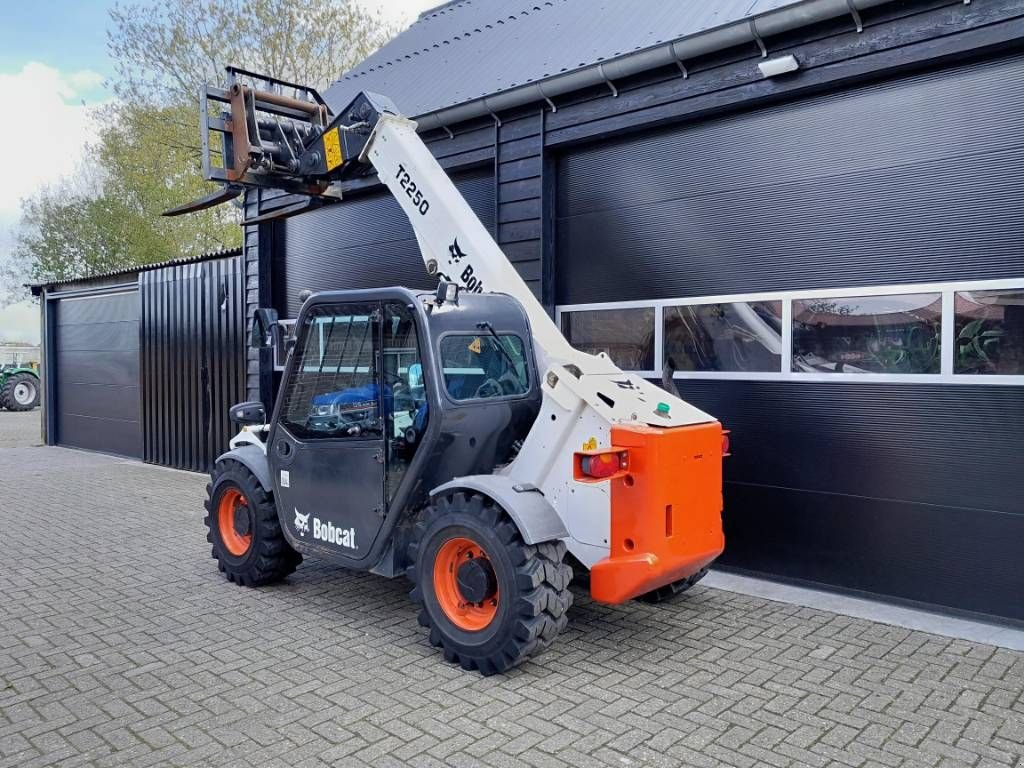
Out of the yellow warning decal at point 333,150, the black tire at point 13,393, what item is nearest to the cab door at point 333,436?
the yellow warning decal at point 333,150

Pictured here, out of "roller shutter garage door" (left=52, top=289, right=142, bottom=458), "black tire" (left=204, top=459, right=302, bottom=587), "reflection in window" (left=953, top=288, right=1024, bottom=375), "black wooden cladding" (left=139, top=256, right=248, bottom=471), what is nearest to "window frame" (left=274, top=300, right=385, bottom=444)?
"black tire" (left=204, top=459, right=302, bottom=587)

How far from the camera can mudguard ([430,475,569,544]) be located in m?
3.99

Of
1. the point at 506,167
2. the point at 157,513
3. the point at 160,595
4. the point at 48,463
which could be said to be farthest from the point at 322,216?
the point at 48,463

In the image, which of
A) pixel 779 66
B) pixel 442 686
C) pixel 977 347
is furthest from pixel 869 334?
pixel 442 686

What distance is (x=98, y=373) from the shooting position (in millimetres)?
13539

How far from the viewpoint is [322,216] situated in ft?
31.2

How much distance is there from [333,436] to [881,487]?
357 cm

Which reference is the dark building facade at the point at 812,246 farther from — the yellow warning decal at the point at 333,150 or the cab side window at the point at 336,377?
the cab side window at the point at 336,377

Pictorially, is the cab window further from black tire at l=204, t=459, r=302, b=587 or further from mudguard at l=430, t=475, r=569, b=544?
black tire at l=204, t=459, r=302, b=587

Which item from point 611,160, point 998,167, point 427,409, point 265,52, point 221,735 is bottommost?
point 221,735

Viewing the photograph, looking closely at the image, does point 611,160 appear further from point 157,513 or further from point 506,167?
point 157,513

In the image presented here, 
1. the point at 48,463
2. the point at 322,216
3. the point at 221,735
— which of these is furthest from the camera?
the point at 48,463

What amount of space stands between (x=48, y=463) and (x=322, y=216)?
632 cm

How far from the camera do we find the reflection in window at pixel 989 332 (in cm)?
473
